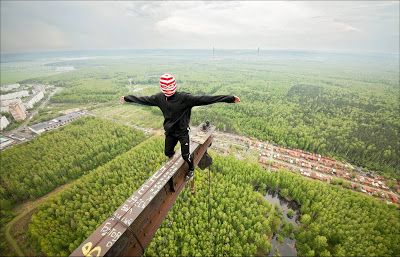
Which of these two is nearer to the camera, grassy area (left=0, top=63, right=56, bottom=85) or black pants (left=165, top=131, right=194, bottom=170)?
black pants (left=165, top=131, right=194, bottom=170)

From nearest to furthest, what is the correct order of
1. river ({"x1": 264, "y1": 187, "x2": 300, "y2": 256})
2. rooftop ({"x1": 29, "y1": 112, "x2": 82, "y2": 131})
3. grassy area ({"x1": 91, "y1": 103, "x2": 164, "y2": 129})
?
river ({"x1": 264, "y1": 187, "x2": 300, "y2": 256}), rooftop ({"x1": 29, "y1": 112, "x2": 82, "y2": 131}), grassy area ({"x1": 91, "y1": 103, "x2": 164, "y2": 129})

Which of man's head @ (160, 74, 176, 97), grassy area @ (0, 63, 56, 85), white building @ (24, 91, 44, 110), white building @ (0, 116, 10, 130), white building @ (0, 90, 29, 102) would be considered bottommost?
white building @ (0, 116, 10, 130)

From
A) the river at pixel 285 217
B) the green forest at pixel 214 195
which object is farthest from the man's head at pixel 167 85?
the river at pixel 285 217

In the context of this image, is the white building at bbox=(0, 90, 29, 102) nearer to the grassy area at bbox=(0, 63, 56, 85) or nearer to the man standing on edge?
the grassy area at bbox=(0, 63, 56, 85)

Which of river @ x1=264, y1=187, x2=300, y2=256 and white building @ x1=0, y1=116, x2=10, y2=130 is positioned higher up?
white building @ x1=0, y1=116, x2=10, y2=130

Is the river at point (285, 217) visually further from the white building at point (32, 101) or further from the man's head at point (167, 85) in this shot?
the white building at point (32, 101)

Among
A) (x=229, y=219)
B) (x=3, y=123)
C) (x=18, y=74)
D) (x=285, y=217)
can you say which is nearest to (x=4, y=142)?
(x=3, y=123)

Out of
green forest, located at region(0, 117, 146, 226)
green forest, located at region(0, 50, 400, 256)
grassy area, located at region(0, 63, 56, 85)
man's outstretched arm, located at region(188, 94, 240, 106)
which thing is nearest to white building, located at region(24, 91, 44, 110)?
green forest, located at region(0, 50, 400, 256)

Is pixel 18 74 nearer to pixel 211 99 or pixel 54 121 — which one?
pixel 54 121
